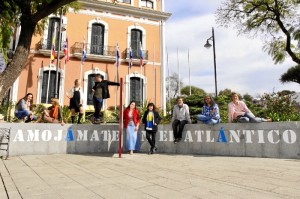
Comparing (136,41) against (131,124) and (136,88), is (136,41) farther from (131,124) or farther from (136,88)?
(131,124)

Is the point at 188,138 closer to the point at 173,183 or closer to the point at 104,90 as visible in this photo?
the point at 104,90

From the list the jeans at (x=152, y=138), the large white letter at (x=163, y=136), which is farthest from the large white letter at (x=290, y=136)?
the jeans at (x=152, y=138)

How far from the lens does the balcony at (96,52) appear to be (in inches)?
844

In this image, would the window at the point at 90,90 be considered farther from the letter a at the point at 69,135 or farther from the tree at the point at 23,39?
the tree at the point at 23,39

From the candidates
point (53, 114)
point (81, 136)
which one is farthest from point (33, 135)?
point (81, 136)

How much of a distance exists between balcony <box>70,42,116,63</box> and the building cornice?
3202 mm

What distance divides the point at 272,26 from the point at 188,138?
53.3 ft

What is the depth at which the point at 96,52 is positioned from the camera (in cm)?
2208

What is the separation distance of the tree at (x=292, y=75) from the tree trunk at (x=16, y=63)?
2795 cm

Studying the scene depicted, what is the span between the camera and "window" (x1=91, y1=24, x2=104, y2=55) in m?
22.1

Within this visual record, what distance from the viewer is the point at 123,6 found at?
22875mm

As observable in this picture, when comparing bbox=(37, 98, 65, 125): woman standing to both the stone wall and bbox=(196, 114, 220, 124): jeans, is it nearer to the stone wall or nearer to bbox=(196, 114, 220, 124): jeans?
the stone wall

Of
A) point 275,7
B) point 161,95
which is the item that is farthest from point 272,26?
point 161,95

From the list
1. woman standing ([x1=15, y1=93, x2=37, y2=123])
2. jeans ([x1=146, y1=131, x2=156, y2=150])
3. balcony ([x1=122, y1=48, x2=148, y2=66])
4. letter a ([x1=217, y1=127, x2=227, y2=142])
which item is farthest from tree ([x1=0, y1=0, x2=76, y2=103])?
balcony ([x1=122, y1=48, x2=148, y2=66])
